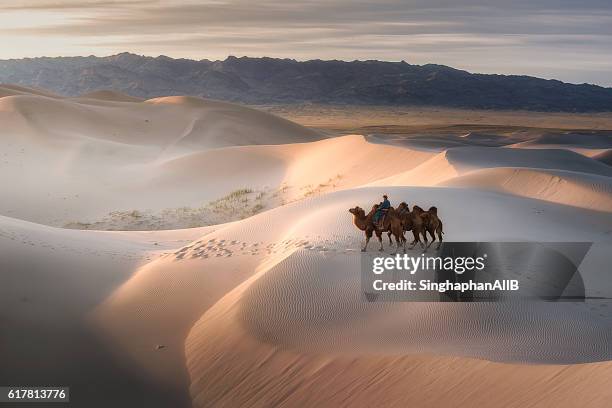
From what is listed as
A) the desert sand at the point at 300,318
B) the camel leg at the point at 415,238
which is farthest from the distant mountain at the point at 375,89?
the camel leg at the point at 415,238

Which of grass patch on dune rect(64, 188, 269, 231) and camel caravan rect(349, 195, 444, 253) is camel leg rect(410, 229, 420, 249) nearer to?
camel caravan rect(349, 195, 444, 253)

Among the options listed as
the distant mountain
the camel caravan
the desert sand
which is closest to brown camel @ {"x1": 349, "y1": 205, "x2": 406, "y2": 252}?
the camel caravan

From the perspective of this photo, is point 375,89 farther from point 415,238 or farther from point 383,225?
point 415,238

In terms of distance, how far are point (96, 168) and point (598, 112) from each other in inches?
5385

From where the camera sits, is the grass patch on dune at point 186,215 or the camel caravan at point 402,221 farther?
the grass patch on dune at point 186,215

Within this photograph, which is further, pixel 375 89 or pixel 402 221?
pixel 375 89

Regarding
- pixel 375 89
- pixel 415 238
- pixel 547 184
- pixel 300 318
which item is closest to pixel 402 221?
pixel 415 238

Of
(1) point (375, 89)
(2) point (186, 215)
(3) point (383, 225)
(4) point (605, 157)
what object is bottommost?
(2) point (186, 215)

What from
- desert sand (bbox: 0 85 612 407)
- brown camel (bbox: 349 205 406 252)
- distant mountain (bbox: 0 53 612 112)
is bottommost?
desert sand (bbox: 0 85 612 407)

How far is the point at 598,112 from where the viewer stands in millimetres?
152500

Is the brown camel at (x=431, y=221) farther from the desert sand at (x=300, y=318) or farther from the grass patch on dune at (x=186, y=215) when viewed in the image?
the grass patch on dune at (x=186, y=215)

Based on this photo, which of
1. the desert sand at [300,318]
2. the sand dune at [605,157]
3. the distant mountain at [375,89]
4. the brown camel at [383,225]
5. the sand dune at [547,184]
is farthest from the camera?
the distant mountain at [375,89]

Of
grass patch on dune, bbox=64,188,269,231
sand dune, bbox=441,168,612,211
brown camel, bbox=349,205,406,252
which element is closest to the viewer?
brown camel, bbox=349,205,406,252

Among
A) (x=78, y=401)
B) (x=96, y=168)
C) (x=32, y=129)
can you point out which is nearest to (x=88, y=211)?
(x=96, y=168)
